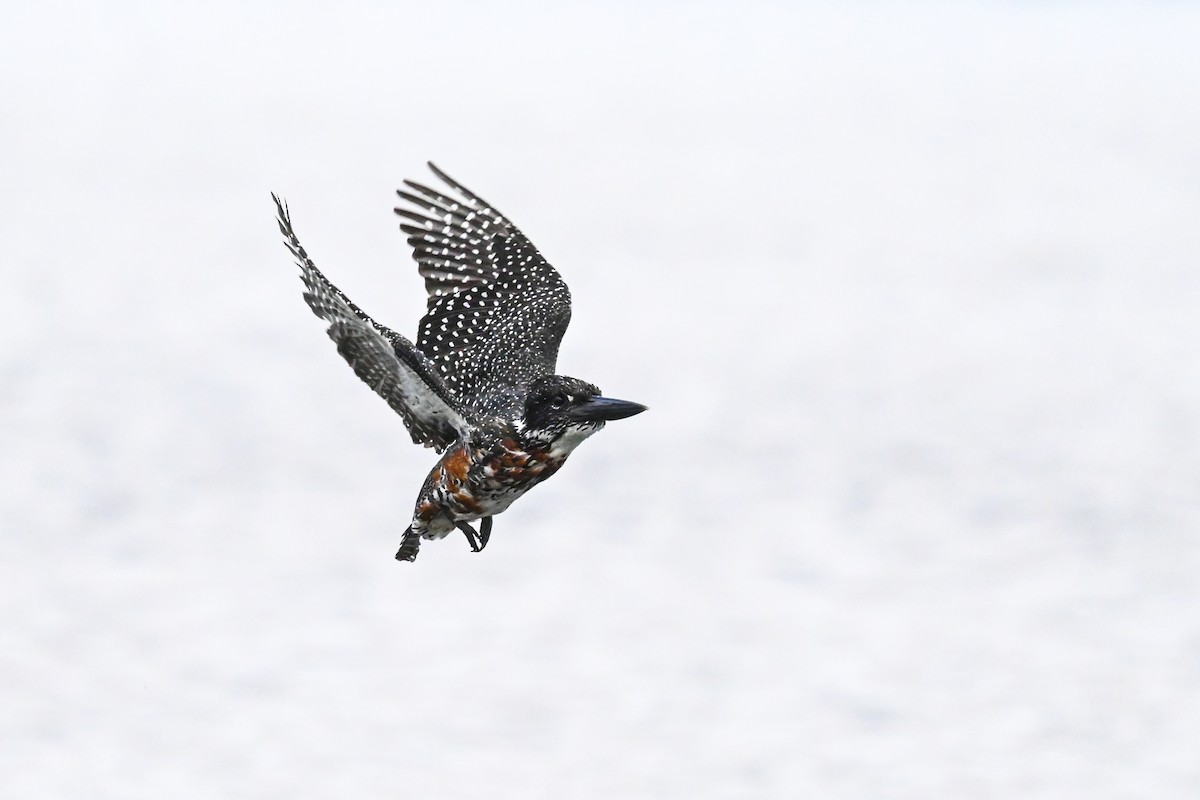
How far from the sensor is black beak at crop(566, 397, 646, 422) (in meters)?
9.09

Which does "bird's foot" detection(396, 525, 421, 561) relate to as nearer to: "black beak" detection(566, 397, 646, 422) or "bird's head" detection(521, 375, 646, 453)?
"bird's head" detection(521, 375, 646, 453)

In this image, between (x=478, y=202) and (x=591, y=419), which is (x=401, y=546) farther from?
(x=478, y=202)

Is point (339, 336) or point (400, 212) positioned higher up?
point (400, 212)

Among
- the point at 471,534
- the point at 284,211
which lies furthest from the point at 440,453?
the point at 284,211


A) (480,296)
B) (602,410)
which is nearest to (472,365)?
(480,296)

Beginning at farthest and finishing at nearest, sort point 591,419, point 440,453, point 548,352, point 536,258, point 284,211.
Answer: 1. point 536,258
2. point 548,352
3. point 440,453
4. point 591,419
5. point 284,211

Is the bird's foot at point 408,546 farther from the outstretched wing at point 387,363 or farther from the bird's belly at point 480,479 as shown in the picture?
the outstretched wing at point 387,363

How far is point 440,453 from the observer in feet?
32.4

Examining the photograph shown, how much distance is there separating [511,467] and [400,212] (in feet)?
9.50

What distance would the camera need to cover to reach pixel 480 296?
11.2 m

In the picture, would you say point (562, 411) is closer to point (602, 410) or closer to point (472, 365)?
point (602, 410)

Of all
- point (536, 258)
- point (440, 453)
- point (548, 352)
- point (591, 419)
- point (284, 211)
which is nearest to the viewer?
point (284, 211)

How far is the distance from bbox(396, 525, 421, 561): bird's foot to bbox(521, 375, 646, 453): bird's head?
1255 mm

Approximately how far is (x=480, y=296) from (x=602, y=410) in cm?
227
